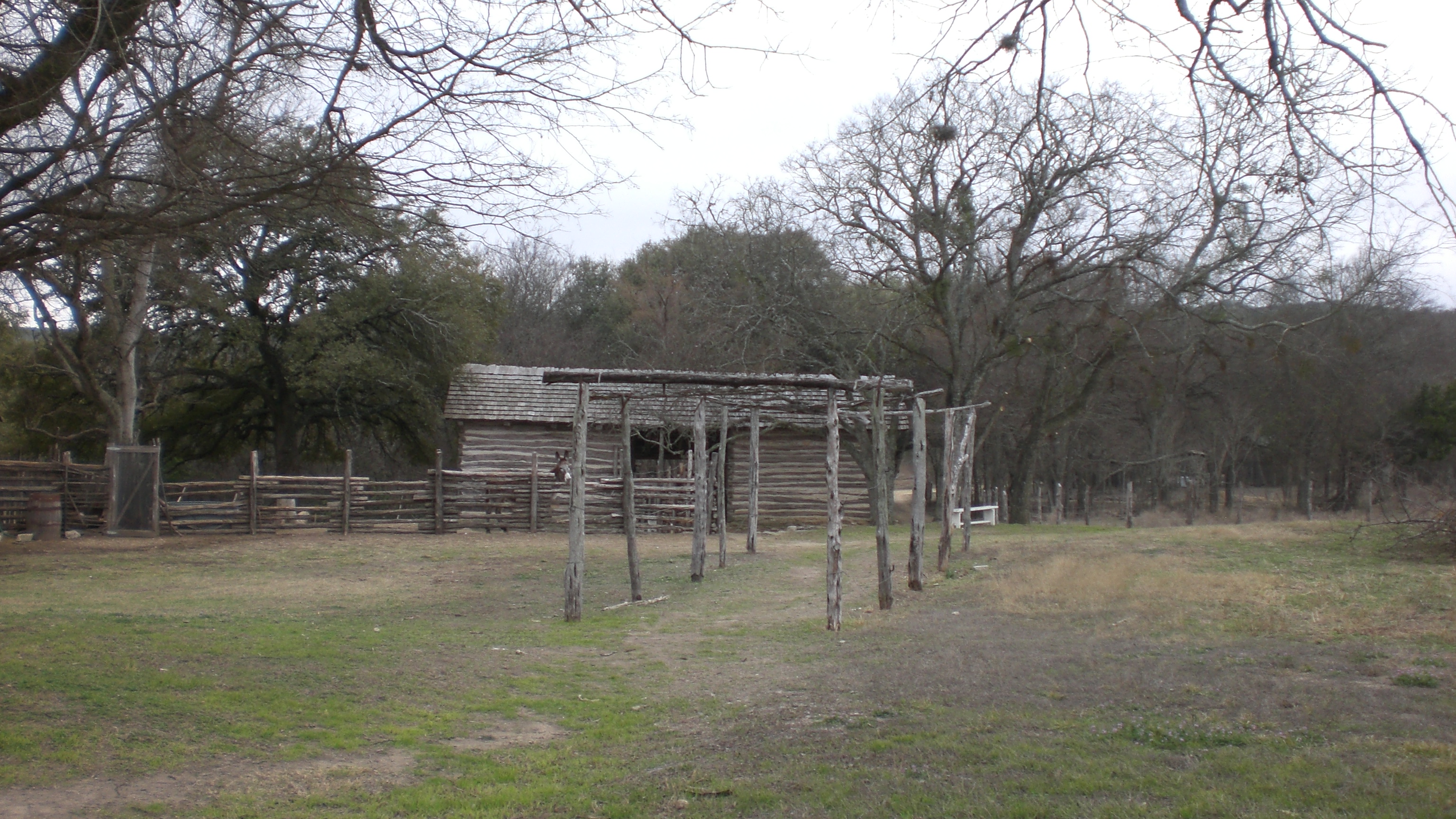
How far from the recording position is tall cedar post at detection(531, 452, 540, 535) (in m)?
23.9

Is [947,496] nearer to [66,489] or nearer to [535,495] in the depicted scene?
[535,495]

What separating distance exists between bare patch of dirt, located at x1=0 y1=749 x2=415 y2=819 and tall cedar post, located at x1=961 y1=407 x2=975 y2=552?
11270 millimetres

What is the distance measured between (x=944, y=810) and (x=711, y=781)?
3.98 ft

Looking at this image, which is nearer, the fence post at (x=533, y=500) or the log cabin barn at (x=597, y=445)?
the fence post at (x=533, y=500)

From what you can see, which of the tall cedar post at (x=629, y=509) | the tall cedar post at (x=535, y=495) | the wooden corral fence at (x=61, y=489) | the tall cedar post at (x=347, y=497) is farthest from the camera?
the tall cedar post at (x=535, y=495)

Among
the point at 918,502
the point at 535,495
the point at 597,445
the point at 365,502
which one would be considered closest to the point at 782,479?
the point at 597,445

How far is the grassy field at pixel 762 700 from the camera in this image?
452cm

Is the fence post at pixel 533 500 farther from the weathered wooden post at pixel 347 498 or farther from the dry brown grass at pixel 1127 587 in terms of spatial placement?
the dry brown grass at pixel 1127 587

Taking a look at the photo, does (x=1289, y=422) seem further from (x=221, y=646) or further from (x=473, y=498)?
(x=221, y=646)

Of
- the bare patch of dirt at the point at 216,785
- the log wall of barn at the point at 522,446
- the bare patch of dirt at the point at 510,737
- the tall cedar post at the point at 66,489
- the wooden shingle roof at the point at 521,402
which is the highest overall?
A: the wooden shingle roof at the point at 521,402

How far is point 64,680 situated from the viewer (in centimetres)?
650

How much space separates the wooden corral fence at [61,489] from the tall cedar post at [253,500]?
9.34 feet

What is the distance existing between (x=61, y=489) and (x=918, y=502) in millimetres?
18446

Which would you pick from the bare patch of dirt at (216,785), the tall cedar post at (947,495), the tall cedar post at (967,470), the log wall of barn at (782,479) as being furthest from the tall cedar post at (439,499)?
the bare patch of dirt at (216,785)
